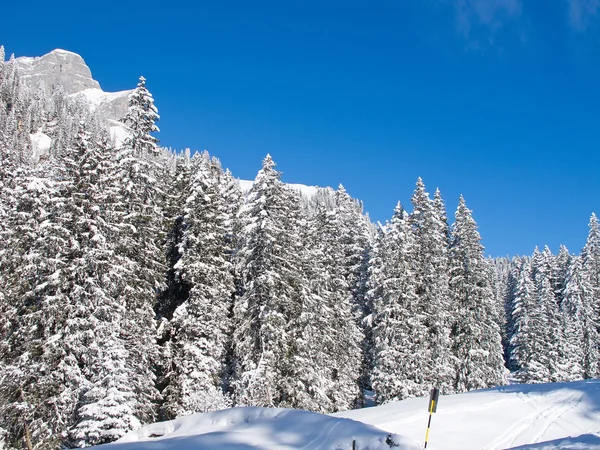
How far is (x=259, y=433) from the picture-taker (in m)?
12.1

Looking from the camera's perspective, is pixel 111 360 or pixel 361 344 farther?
pixel 361 344

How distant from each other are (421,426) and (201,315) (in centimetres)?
1397

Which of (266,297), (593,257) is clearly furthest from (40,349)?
(593,257)

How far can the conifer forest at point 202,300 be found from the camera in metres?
22.0

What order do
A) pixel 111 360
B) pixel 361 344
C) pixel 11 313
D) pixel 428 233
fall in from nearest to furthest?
pixel 111 360 → pixel 11 313 → pixel 428 233 → pixel 361 344

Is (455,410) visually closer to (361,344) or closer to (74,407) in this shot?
(74,407)

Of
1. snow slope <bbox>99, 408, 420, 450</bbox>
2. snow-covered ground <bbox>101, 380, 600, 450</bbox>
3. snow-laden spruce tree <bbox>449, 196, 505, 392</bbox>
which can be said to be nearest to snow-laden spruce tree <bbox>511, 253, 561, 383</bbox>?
snow-laden spruce tree <bbox>449, 196, 505, 392</bbox>

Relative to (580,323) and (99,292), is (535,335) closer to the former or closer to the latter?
(580,323)

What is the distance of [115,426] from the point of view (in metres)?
18.7

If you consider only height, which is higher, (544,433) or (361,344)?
(361,344)

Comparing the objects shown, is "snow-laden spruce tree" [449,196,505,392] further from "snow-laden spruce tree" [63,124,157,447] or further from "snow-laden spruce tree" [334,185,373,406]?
"snow-laden spruce tree" [63,124,157,447]

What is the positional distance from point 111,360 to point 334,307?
64.2 ft

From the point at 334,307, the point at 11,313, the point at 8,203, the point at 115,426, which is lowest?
the point at 115,426

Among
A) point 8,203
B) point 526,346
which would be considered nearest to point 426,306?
point 526,346
